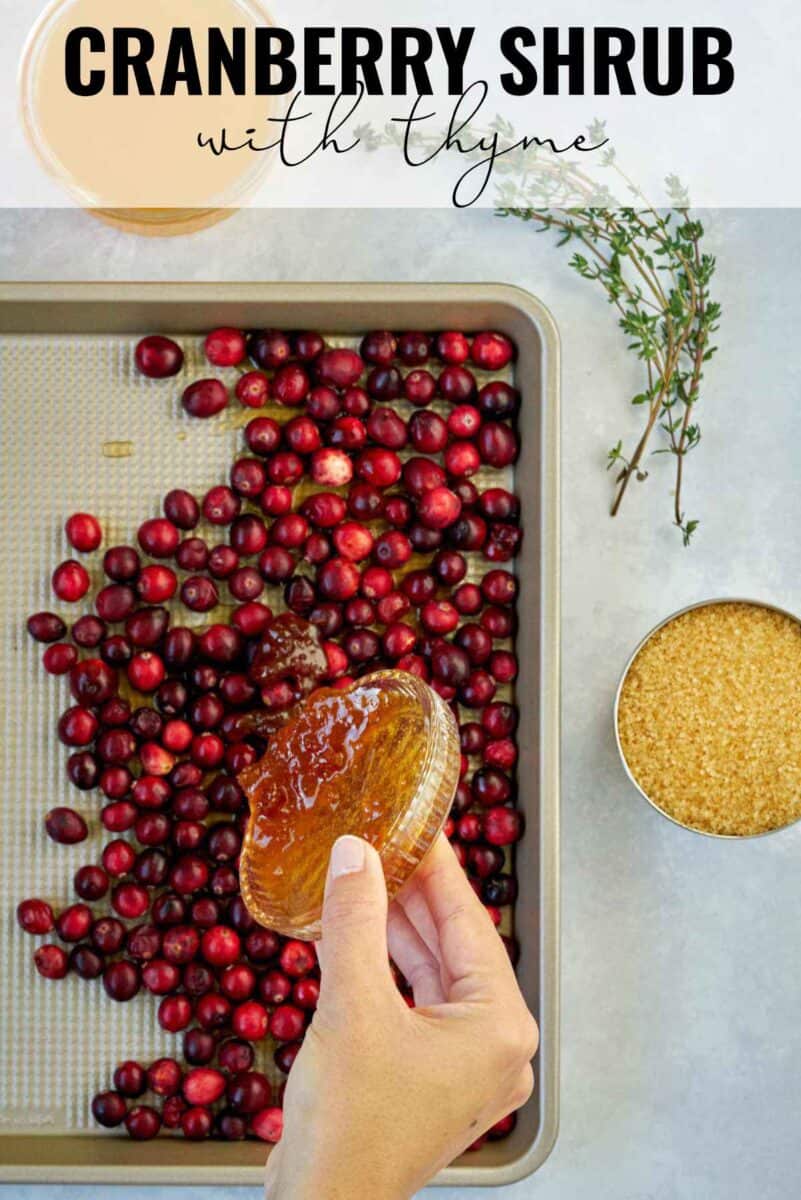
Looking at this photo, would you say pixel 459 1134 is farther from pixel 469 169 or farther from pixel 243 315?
pixel 469 169

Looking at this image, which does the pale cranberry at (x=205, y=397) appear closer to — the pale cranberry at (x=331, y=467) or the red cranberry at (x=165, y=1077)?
the pale cranberry at (x=331, y=467)

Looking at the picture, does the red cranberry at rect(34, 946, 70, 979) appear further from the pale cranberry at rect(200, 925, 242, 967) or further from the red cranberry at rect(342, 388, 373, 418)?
the red cranberry at rect(342, 388, 373, 418)

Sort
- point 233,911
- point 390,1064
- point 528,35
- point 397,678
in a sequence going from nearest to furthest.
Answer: point 390,1064, point 397,678, point 233,911, point 528,35

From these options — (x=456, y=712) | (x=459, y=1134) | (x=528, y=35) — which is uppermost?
(x=528, y=35)

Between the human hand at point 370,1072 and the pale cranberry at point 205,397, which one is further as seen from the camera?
the pale cranberry at point 205,397

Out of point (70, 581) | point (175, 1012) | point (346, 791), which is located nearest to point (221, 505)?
point (70, 581)

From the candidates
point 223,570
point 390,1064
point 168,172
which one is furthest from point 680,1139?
point 168,172

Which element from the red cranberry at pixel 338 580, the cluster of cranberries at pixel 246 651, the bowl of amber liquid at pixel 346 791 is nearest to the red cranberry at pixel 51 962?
the cluster of cranberries at pixel 246 651
